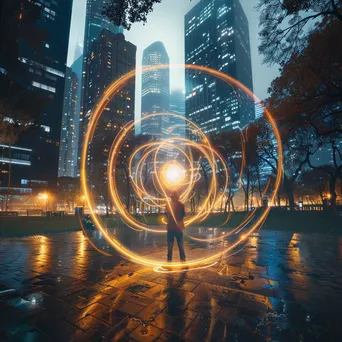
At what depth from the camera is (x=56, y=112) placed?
88.8 m

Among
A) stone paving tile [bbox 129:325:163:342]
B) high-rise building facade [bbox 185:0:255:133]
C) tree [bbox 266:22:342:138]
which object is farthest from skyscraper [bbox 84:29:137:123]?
stone paving tile [bbox 129:325:163:342]

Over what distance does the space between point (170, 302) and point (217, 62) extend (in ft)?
558

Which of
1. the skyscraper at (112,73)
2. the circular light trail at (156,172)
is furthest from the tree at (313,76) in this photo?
the skyscraper at (112,73)

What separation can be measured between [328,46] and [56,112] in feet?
325

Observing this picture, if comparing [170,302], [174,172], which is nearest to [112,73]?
[174,172]

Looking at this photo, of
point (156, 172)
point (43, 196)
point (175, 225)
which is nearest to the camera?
point (175, 225)

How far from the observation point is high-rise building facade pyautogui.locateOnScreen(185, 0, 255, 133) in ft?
363

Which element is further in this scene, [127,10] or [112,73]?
[112,73]

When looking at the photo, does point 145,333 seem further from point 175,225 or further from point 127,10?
point 127,10

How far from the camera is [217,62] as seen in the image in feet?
489

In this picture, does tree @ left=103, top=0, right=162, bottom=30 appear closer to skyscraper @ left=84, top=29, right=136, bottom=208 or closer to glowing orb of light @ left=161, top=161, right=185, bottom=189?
glowing orb of light @ left=161, top=161, right=185, bottom=189

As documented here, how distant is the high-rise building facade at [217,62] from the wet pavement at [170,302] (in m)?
85.1

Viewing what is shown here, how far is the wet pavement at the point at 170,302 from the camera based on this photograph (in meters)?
3.10

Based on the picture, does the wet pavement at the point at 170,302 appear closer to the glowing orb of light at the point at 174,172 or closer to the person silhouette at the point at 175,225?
the person silhouette at the point at 175,225
